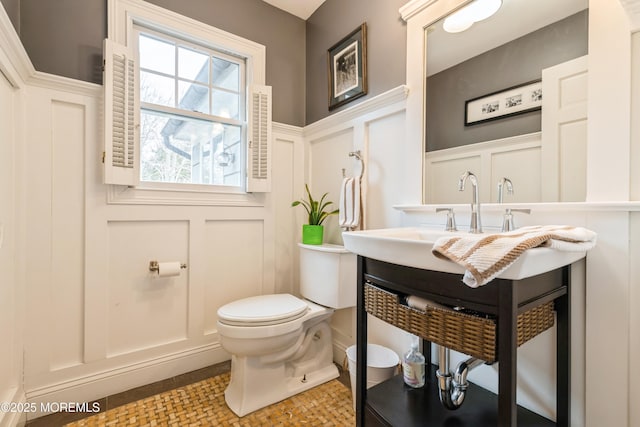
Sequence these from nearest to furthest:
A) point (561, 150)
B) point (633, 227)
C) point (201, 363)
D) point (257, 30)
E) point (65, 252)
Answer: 1. point (633, 227)
2. point (561, 150)
3. point (65, 252)
4. point (201, 363)
5. point (257, 30)

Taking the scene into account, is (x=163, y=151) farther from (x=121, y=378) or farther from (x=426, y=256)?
(x=426, y=256)

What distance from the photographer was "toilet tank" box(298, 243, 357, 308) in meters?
1.69

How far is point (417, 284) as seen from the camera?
0.92m

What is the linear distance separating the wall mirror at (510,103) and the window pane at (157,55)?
59.1 inches

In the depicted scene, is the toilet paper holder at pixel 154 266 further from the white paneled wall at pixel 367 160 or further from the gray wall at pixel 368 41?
the gray wall at pixel 368 41

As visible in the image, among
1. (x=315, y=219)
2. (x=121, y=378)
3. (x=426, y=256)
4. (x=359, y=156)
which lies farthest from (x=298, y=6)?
(x=121, y=378)

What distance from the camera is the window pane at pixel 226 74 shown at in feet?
6.66

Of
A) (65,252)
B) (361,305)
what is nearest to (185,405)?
(65,252)

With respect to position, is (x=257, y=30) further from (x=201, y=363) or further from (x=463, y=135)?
(x=201, y=363)

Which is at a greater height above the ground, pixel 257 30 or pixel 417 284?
pixel 257 30

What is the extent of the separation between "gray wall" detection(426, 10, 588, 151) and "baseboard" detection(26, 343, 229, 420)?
1.82 m

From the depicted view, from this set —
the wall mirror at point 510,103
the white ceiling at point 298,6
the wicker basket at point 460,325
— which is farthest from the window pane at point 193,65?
the wicker basket at point 460,325

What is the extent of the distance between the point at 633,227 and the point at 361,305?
880mm

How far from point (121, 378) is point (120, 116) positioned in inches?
55.6
